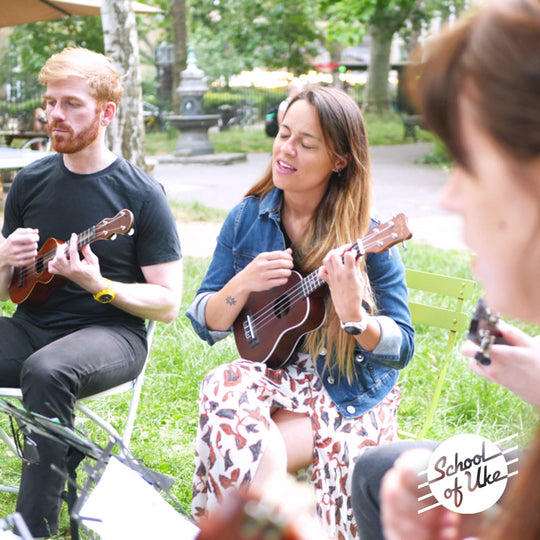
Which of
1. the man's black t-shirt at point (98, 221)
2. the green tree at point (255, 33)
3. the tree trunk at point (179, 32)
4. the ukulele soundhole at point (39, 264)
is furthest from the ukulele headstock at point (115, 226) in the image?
the green tree at point (255, 33)

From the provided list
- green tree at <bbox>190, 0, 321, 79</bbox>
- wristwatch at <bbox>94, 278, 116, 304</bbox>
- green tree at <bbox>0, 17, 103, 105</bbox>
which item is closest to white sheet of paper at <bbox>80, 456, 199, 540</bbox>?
wristwatch at <bbox>94, 278, 116, 304</bbox>

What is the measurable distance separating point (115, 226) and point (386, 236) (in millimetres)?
1016

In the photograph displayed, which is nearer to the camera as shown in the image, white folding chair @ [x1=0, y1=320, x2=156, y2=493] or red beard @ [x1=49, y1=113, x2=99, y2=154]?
white folding chair @ [x1=0, y1=320, x2=156, y2=493]

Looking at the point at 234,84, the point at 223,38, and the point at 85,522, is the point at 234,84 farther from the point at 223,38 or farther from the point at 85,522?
the point at 85,522

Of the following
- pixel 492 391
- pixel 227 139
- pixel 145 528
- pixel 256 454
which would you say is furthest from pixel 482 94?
pixel 227 139

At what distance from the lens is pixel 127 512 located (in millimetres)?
1505

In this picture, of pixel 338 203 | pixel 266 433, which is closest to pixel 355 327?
pixel 266 433

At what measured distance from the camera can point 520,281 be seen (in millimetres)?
896

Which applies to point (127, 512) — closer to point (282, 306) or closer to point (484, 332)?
point (484, 332)

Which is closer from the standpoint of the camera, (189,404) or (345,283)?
(345,283)

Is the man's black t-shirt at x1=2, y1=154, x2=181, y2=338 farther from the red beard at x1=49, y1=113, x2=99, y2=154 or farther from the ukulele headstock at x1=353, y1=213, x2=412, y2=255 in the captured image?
the ukulele headstock at x1=353, y1=213, x2=412, y2=255

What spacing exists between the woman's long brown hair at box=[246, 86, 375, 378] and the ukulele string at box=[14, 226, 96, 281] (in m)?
0.77

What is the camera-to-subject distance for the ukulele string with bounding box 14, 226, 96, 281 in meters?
2.80

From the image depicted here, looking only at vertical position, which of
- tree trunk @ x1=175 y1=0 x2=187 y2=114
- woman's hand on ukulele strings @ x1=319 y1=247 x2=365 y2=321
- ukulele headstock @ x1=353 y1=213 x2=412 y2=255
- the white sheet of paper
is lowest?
tree trunk @ x1=175 y1=0 x2=187 y2=114
